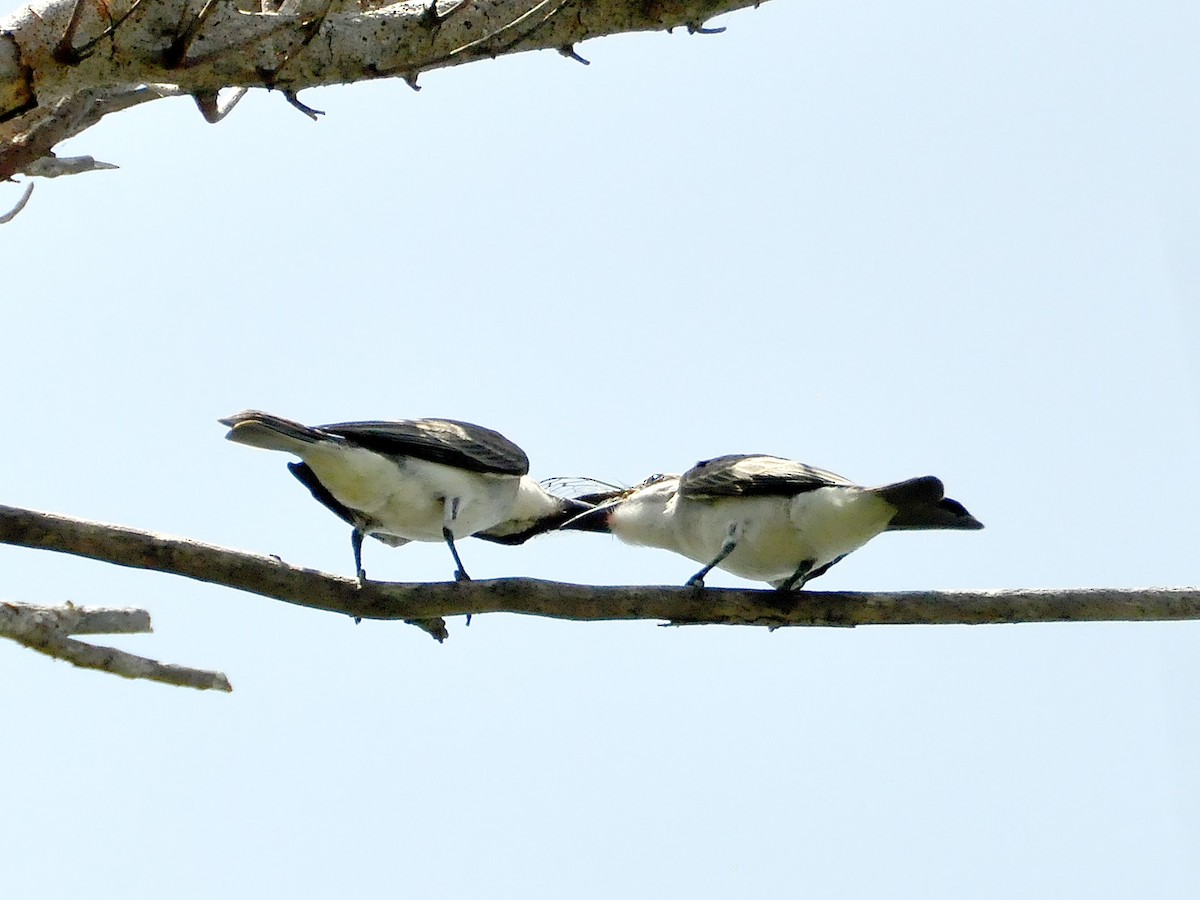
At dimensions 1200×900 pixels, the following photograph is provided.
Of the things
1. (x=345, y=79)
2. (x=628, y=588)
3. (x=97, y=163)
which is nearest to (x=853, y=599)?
(x=628, y=588)

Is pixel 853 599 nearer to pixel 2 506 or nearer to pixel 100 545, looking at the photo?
pixel 100 545

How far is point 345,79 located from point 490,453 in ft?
9.14

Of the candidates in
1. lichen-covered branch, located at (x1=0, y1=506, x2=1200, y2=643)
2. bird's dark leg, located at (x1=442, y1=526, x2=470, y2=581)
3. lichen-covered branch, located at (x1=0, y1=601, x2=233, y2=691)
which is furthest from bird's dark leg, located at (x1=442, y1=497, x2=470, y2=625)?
lichen-covered branch, located at (x1=0, y1=601, x2=233, y2=691)

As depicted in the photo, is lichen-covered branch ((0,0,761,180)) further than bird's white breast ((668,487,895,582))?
No

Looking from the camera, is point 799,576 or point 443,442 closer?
point 799,576

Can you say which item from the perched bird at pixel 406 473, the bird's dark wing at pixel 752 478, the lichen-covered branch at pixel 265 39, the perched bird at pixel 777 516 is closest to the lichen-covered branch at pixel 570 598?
the perched bird at pixel 777 516

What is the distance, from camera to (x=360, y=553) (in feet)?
19.9

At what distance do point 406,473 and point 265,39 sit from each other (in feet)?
8.61

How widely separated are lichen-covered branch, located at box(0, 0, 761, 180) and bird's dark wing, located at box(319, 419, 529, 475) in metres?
2.06

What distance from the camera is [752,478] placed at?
5.90 meters

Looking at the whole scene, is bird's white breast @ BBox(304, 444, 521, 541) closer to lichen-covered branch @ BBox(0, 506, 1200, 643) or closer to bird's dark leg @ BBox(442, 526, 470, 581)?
bird's dark leg @ BBox(442, 526, 470, 581)

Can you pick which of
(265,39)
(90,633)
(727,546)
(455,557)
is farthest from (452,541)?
(265,39)

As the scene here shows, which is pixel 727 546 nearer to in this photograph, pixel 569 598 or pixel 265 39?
pixel 569 598

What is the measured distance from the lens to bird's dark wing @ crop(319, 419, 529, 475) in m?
5.90
